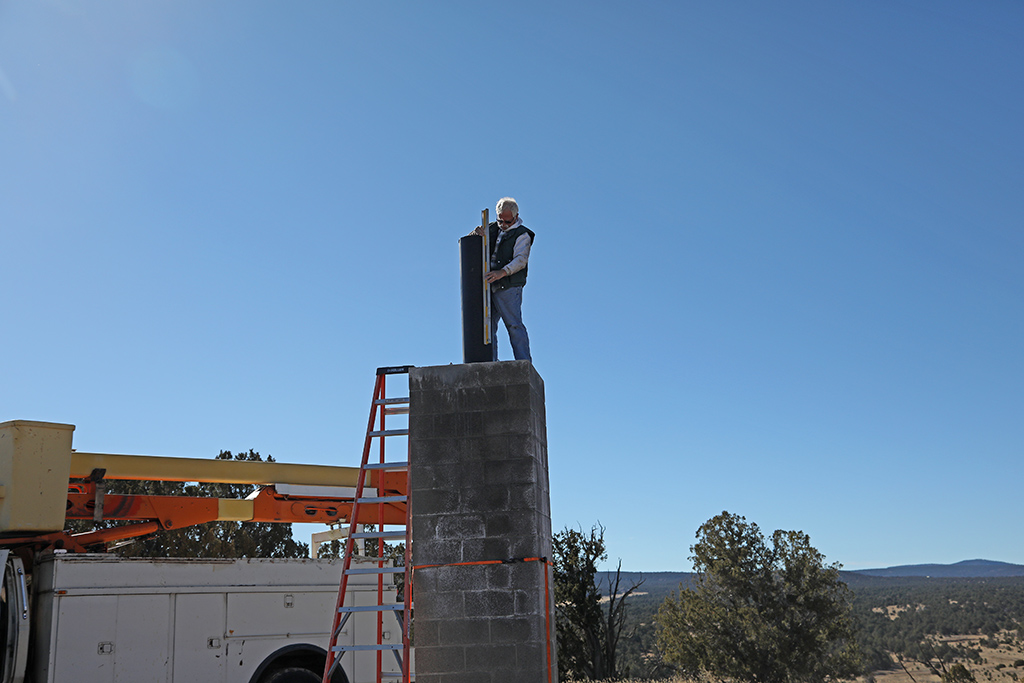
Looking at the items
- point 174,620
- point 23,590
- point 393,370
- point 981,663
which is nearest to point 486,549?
point 393,370

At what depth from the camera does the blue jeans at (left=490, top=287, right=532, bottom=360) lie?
309 inches

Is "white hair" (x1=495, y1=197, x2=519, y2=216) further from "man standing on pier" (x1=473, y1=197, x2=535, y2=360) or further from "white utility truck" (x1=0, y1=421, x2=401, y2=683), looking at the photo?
"white utility truck" (x1=0, y1=421, x2=401, y2=683)

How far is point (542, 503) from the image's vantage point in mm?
7086

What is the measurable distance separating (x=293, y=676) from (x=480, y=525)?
5.53 metres

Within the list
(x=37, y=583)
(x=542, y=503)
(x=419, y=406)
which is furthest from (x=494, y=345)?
(x=37, y=583)

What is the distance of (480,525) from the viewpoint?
6793 mm

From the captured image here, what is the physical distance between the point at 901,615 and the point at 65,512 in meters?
69.0

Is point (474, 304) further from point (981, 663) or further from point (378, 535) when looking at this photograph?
point (981, 663)

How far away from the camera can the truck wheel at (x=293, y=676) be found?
10.8 meters

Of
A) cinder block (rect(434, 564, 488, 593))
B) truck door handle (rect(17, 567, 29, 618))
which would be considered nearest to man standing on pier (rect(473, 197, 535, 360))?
cinder block (rect(434, 564, 488, 593))

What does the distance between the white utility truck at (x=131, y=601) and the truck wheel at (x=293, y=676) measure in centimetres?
1

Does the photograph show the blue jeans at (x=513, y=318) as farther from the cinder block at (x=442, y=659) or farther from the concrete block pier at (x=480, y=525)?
the cinder block at (x=442, y=659)

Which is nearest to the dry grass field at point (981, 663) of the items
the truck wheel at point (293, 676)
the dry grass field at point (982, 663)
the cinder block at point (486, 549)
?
the dry grass field at point (982, 663)

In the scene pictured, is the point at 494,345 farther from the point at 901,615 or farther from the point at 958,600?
the point at 958,600
